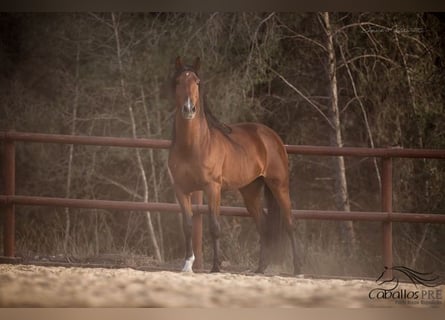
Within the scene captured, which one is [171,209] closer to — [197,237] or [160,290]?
[197,237]

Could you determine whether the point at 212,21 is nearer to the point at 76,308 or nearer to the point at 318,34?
the point at 318,34

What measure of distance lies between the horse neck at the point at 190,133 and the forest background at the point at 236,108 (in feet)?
2.82

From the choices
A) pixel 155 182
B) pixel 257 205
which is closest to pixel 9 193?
pixel 155 182

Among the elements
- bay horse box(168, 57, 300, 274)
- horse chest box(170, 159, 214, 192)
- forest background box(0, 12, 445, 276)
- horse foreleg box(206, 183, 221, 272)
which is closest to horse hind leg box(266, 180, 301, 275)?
bay horse box(168, 57, 300, 274)

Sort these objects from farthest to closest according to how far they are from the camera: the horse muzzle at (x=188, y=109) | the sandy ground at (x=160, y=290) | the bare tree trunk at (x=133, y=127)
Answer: the bare tree trunk at (x=133, y=127)
the horse muzzle at (x=188, y=109)
the sandy ground at (x=160, y=290)

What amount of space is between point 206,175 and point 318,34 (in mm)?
1711

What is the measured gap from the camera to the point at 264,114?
6.69 metres

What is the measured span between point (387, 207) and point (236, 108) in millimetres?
1562

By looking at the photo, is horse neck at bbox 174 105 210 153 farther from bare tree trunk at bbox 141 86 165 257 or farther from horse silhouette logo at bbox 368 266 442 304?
horse silhouette logo at bbox 368 266 442 304

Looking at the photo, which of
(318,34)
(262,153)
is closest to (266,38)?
(318,34)

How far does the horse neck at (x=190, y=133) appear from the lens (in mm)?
5438

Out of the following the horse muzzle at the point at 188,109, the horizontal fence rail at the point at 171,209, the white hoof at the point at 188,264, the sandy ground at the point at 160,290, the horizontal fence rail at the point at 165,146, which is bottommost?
the sandy ground at the point at 160,290

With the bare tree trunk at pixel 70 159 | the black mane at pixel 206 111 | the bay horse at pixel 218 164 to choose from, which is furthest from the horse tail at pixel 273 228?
the bare tree trunk at pixel 70 159

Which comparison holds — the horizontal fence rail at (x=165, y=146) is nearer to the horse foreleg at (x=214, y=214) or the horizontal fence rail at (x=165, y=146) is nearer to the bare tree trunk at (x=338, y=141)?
the horse foreleg at (x=214, y=214)
